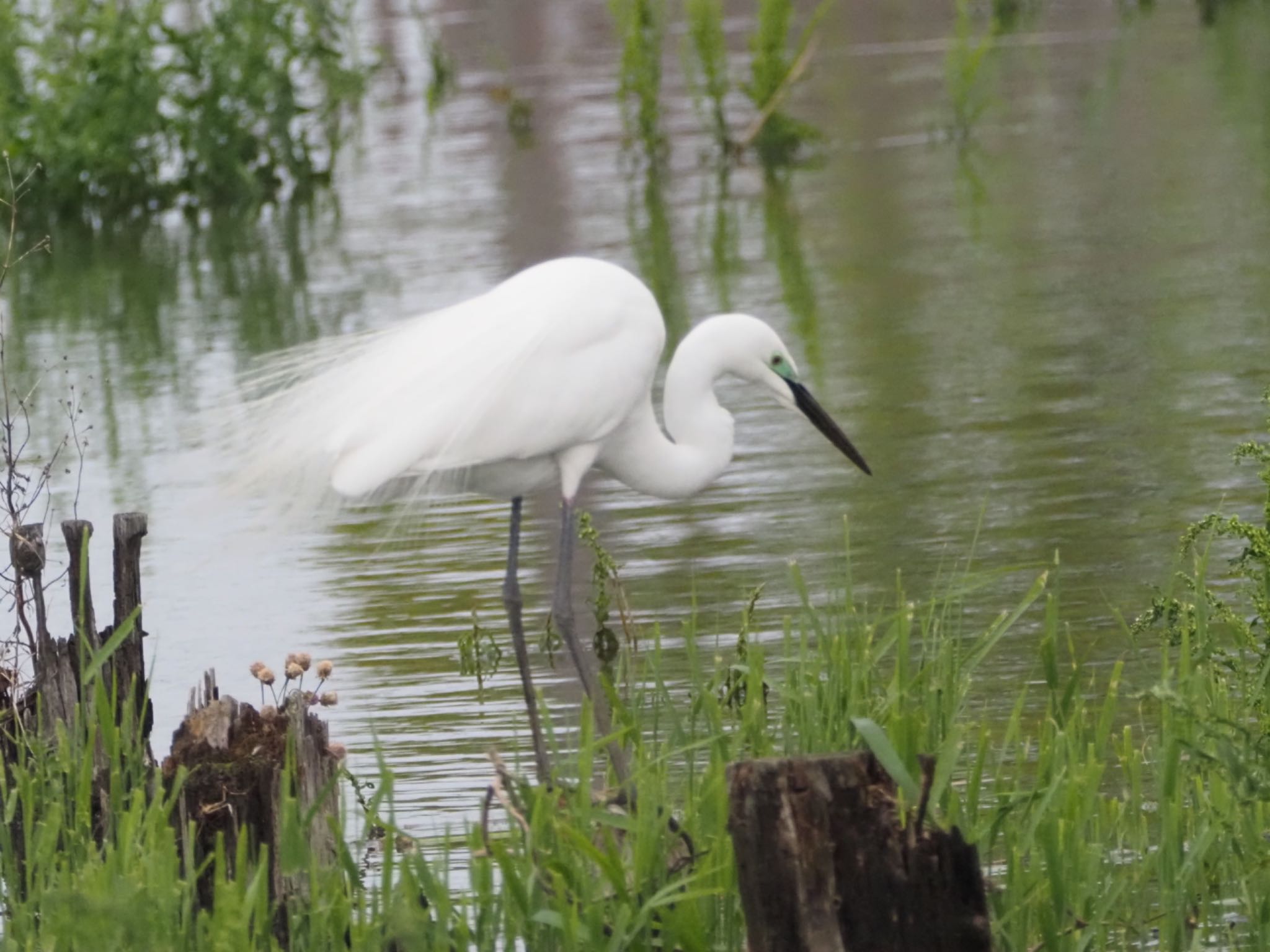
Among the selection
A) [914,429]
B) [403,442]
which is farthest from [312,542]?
[403,442]

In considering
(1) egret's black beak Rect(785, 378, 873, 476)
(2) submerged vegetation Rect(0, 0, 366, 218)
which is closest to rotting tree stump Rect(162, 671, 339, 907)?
(1) egret's black beak Rect(785, 378, 873, 476)

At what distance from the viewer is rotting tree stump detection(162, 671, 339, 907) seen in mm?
3707

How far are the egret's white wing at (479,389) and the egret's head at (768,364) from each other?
19 cm

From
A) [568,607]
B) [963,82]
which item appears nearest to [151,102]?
[963,82]

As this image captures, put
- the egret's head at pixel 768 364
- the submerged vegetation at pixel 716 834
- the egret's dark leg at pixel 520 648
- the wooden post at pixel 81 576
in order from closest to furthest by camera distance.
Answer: the submerged vegetation at pixel 716 834 → the wooden post at pixel 81 576 → the egret's dark leg at pixel 520 648 → the egret's head at pixel 768 364

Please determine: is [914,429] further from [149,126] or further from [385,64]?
[385,64]

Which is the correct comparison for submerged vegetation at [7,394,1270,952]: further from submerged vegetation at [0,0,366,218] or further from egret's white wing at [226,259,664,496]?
submerged vegetation at [0,0,366,218]

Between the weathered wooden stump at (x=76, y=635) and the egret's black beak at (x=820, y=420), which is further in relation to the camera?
the egret's black beak at (x=820, y=420)

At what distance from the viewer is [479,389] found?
16.1 feet

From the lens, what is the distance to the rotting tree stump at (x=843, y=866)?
10.2 feet

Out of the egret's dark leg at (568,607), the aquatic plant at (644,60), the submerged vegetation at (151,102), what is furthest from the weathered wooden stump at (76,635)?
the submerged vegetation at (151,102)

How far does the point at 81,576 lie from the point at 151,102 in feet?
39.5

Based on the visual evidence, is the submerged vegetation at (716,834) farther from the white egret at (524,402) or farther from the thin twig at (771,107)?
the thin twig at (771,107)

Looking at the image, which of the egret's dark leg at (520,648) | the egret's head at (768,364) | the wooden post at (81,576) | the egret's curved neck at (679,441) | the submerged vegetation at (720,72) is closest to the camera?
the wooden post at (81,576)
